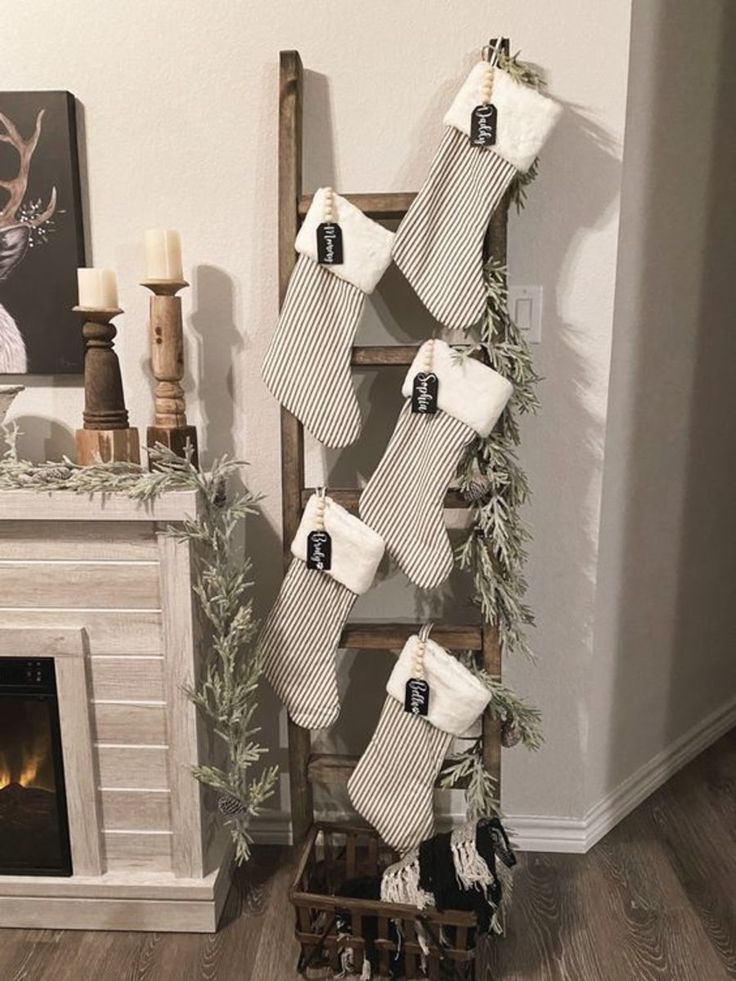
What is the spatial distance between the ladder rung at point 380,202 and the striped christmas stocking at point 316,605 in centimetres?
54

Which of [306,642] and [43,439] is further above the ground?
[43,439]

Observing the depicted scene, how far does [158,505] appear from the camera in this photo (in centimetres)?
148

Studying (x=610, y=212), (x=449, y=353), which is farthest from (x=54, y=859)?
(x=610, y=212)

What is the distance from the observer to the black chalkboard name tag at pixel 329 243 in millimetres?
1487

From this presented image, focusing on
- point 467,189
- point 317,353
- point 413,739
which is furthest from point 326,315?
point 413,739

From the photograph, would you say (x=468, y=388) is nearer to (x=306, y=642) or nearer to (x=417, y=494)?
(x=417, y=494)

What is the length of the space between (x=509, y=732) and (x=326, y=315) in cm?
87

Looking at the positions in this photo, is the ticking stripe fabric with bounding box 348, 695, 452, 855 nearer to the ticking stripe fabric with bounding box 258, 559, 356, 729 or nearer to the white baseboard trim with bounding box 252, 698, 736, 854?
the ticking stripe fabric with bounding box 258, 559, 356, 729

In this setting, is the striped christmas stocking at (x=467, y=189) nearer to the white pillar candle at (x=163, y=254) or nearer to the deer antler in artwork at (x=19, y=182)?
the white pillar candle at (x=163, y=254)

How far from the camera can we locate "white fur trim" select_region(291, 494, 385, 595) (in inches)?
60.8

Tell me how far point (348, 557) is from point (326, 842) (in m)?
0.65

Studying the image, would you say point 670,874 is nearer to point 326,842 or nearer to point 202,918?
point 326,842

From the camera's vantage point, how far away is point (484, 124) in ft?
4.73

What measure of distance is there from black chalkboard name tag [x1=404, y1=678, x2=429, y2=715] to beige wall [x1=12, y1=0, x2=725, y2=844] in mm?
262
